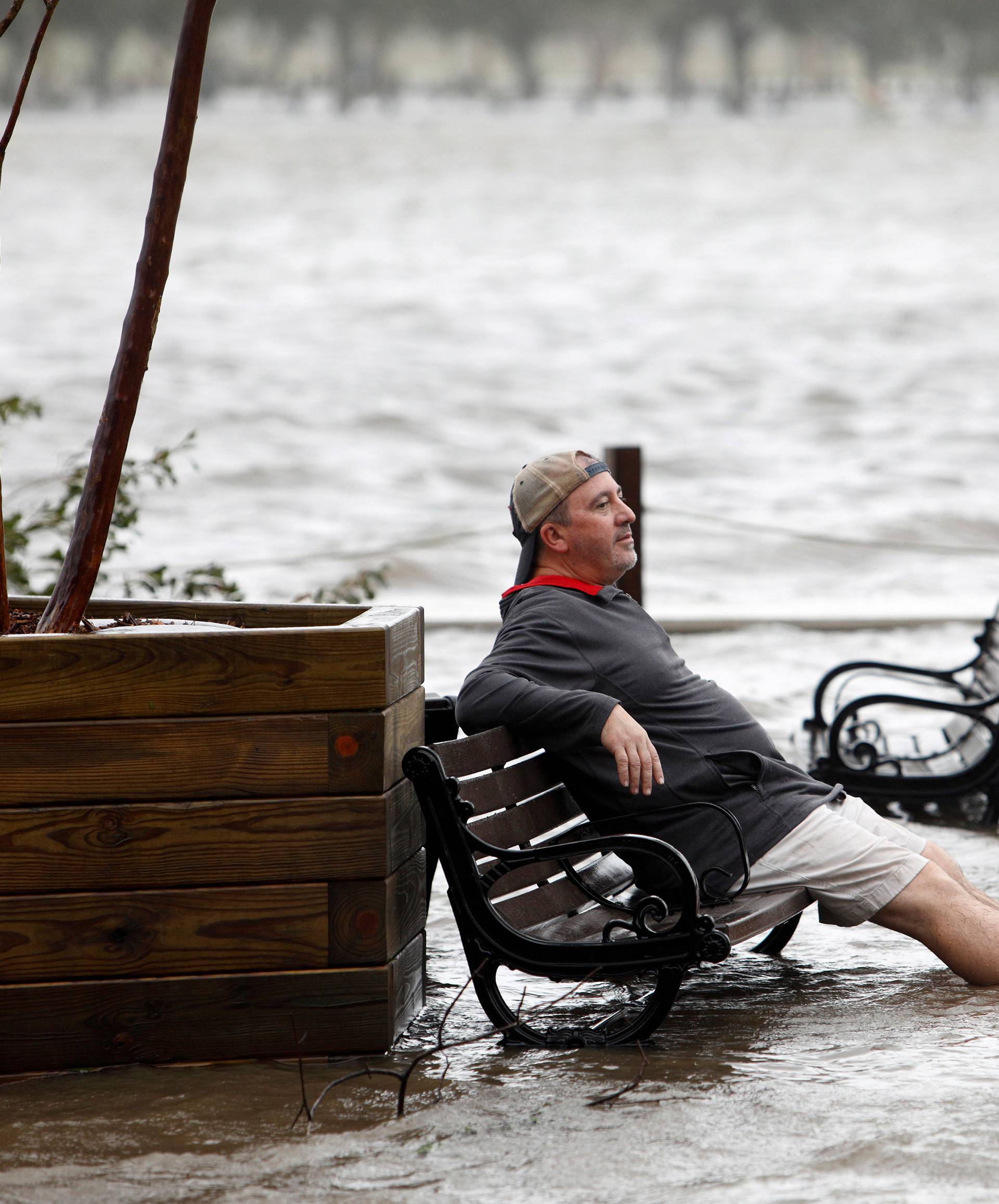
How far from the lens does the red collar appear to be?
309 centimetres

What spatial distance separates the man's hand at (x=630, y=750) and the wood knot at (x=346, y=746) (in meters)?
0.47

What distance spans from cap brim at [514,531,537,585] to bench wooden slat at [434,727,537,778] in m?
0.36

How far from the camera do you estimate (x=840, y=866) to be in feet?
9.63

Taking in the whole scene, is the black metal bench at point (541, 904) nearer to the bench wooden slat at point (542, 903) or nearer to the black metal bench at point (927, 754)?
the bench wooden slat at point (542, 903)

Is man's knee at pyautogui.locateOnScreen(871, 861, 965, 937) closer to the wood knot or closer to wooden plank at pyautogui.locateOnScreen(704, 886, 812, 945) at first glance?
wooden plank at pyautogui.locateOnScreen(704, 886, 812, 945)

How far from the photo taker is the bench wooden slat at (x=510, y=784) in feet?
9.14

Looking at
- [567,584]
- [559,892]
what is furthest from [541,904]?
[567,584]

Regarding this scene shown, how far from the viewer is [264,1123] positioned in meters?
2.36

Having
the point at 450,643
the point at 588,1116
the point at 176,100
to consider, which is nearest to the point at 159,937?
the point at 588,1116

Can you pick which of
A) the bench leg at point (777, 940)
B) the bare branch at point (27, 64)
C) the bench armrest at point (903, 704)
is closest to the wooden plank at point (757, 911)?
the bench leg at point (777, 940)

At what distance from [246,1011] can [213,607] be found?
0.96 metres

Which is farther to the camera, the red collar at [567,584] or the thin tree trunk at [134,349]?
the red collar at [567,584]

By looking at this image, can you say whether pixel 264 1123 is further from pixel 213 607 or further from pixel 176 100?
pixel 176 100

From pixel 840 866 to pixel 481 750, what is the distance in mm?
740
